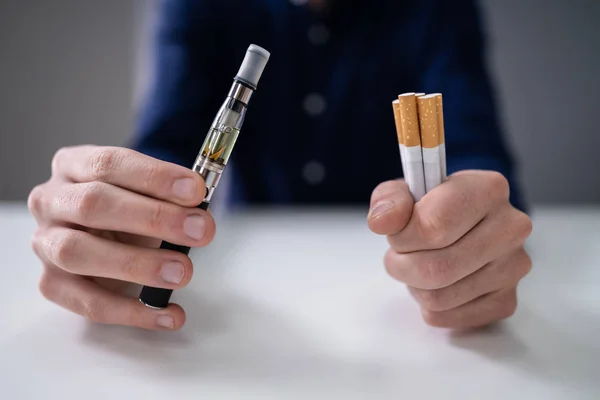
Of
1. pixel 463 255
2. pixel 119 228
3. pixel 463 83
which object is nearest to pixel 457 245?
pixel 463 255

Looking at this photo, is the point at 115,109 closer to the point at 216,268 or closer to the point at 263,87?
the point at 263,87

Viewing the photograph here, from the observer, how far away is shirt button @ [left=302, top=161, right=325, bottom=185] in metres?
0.83

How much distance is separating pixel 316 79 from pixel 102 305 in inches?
21.8

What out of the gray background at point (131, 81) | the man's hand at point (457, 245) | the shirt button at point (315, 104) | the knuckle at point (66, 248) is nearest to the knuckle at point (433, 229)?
the man's hand at point (457, 245)

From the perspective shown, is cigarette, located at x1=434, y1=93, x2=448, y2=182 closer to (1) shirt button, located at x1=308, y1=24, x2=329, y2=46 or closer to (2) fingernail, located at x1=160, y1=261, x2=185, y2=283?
(2) fingernail, located at x1=160, y1=261, x2=185, y2=283

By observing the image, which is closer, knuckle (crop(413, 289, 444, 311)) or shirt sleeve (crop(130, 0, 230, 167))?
knuckle (crop(413, 289, 444, 311))

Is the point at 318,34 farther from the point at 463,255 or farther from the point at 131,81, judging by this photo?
the point at 131,81

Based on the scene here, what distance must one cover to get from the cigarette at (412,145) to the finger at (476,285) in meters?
0.07

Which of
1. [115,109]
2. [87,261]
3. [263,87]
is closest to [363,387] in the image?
[87,261]

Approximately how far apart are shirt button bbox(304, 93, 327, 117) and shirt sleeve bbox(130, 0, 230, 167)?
0.16 meters

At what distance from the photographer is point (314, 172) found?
2.72 feet

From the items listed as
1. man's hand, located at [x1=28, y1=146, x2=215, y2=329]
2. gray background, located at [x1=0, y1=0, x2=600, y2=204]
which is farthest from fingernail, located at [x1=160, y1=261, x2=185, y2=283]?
gray background, located at [x1=0, y1=0, x2=600, y2=204]

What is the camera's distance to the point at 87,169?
1.16 feet

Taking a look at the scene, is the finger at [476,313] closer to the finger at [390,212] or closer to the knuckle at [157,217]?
the finger at [390,212]
